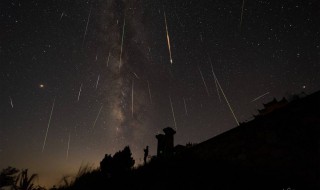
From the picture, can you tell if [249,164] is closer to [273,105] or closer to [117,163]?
[117,163]

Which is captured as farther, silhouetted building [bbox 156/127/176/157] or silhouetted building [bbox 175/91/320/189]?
silhouetted building [bbox 156/127/176/157]

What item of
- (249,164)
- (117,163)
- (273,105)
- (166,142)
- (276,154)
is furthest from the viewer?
(273,105)

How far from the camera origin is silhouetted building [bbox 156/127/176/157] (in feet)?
57.0

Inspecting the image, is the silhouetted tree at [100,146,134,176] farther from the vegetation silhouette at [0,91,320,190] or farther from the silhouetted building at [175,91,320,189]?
the silhouetted building at [175,91,320,189]

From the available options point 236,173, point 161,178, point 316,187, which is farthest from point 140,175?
point 316,187

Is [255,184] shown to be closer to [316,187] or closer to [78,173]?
[316,187]

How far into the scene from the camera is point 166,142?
17672 mm

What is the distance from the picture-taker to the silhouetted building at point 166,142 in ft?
57.0

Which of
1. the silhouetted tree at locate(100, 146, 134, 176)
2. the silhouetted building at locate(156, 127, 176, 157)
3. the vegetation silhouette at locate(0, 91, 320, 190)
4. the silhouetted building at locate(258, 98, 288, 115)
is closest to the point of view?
the vegetation silhouette at locate(0, 91, 320, 190)

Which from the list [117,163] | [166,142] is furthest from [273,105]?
[117,163]

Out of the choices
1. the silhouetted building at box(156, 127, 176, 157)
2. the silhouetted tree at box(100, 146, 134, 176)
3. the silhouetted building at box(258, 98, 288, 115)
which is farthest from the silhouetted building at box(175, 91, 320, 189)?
the silhouetted building at box(258, 98, 288, 115)

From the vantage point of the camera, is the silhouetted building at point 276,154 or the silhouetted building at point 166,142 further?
the silhouetted building at point 166,142

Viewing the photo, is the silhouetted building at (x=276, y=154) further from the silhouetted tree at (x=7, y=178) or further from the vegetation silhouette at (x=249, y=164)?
the silhouetted tree at (x=7, y=178)

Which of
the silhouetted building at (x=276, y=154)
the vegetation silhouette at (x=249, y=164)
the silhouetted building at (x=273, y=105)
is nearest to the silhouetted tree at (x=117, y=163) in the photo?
the vegetation silhouette at (x=249, y=164)
